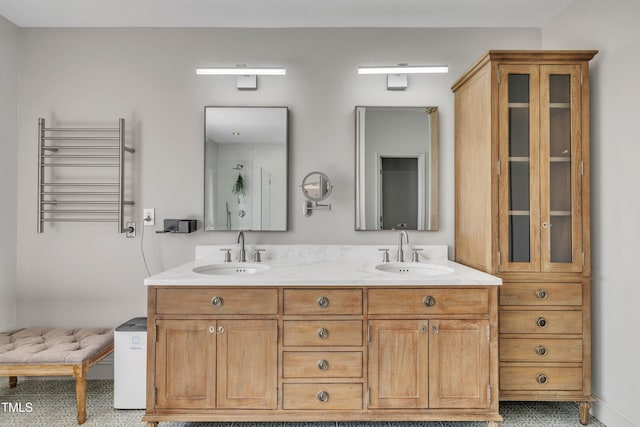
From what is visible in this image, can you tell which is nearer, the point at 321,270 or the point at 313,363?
the point at 313,363

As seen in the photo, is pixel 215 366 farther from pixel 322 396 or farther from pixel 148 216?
pixel 148 216

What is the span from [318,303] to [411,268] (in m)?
0.80

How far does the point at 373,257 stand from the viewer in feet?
8.61

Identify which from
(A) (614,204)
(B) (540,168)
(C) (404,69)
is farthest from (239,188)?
(A) (614,204)

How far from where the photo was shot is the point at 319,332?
6.41 feet

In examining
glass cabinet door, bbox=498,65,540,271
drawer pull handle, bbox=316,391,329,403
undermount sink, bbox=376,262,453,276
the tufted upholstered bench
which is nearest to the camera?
drawer pull handle, bbox=316,391,329,403

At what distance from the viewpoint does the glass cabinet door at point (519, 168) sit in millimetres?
2170

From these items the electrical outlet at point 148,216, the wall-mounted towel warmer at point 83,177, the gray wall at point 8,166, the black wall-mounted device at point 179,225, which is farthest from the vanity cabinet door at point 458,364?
the gray wall at point 8,166

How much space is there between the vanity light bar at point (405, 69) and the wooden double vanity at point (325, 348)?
1355 millimetres

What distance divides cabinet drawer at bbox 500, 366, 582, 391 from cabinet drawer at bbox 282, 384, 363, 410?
86cm

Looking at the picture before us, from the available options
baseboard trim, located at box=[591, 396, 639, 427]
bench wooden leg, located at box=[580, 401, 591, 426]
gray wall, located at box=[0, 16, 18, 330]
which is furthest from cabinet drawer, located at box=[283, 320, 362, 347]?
gray wall, located at box=[0, 16, 18, 330]

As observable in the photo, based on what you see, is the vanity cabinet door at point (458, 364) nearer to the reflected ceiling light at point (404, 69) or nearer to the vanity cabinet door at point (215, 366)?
the vanity cabinet door at point (215, 366)

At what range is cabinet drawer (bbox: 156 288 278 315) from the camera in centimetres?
196

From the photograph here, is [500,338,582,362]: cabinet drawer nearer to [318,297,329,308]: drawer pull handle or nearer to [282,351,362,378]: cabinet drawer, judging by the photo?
[282,351,362,378]: cabinet drawer
